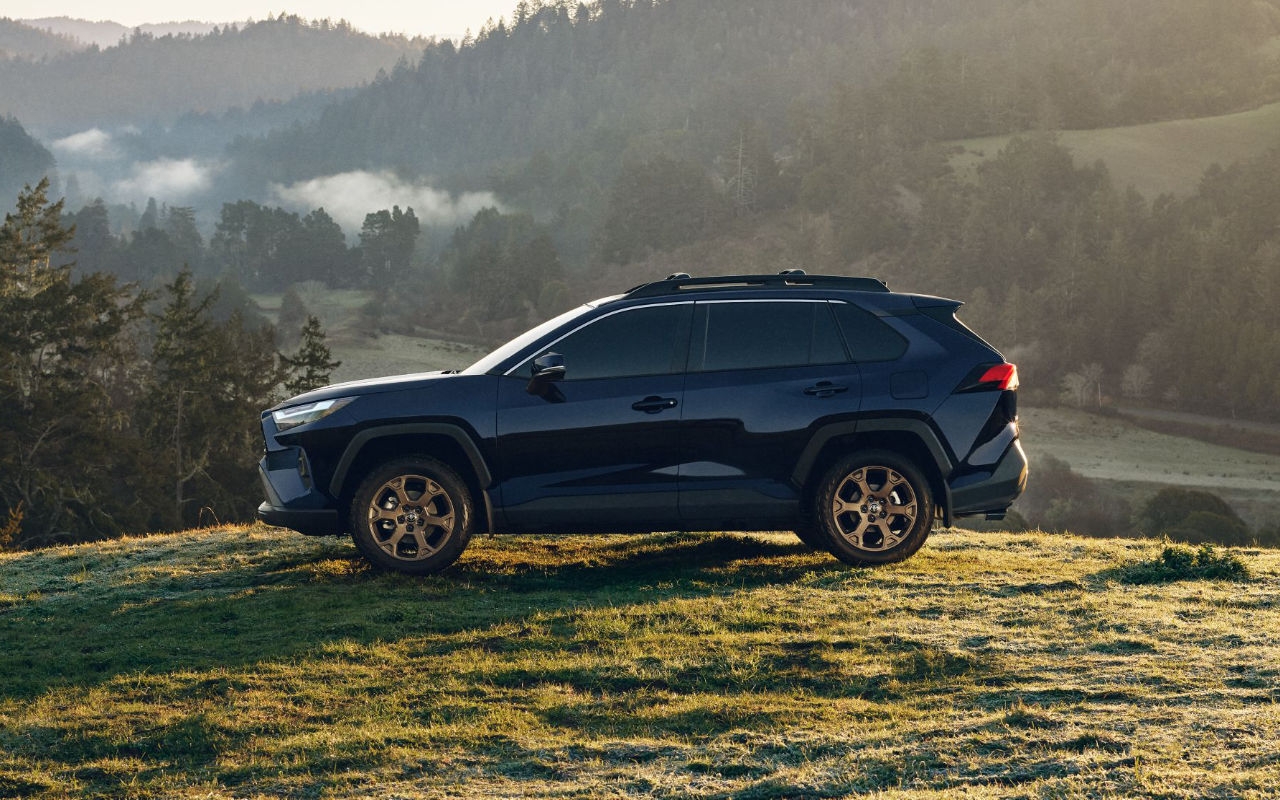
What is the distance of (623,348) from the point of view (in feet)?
29.5

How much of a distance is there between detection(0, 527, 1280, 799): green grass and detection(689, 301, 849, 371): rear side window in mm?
1560

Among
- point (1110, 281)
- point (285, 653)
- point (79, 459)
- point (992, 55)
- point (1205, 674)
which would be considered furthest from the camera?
point (992, 55)

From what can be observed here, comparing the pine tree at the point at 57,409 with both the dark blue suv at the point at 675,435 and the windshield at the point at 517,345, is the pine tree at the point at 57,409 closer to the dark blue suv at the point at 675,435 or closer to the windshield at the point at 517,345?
the dark blue suv at the point at 675,435

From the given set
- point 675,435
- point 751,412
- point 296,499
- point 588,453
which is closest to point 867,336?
point 751,412

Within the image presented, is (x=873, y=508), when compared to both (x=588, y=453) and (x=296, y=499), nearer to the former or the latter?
(x=588, y=453)

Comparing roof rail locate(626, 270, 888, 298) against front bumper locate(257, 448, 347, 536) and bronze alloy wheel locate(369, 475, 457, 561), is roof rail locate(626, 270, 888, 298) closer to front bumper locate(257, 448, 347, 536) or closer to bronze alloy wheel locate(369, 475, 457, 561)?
bronze alloy wheel locate(369, 475, 457, 561)

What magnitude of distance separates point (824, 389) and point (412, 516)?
308 cm

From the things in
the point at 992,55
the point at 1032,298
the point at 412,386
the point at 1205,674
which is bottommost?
the point at 1205,674

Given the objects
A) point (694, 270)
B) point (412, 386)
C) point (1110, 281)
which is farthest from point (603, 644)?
point (694, 270)

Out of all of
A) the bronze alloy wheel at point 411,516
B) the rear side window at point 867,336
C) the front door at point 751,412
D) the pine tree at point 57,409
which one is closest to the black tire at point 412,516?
the bronze alloy wheel at point 411,516

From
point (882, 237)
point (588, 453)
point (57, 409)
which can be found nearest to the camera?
point (588, 453)

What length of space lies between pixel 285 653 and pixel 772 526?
3555 millimetres

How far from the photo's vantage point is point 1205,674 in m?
6.70

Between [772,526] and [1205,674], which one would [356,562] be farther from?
[1205,674]
